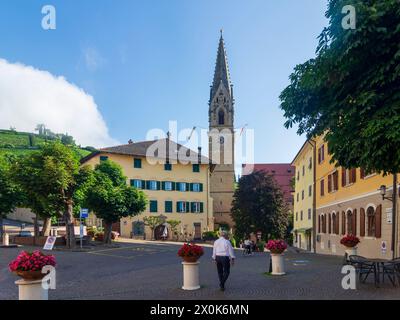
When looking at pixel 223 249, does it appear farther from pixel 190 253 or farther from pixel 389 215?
pixel 389 215

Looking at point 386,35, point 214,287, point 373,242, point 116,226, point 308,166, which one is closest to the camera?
point 386,35

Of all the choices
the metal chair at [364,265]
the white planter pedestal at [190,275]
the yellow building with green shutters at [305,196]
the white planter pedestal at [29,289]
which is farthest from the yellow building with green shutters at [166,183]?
the white planter pedestal at [29,289]

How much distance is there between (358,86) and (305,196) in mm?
38820

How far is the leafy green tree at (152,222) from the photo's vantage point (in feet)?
171

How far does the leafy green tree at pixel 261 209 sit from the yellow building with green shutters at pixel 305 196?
2411mm

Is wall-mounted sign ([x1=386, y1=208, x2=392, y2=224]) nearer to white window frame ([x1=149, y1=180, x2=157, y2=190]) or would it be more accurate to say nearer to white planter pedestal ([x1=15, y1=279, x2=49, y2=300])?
white planter pedestal ([x1=15, y1=279, x2=49, y2=300])

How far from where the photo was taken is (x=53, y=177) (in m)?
26.5

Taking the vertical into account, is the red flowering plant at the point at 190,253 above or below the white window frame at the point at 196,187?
below

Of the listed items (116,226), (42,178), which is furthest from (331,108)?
(116,226)

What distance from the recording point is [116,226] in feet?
172

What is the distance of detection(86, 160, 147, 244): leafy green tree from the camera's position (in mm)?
32375

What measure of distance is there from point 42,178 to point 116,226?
26550 mm

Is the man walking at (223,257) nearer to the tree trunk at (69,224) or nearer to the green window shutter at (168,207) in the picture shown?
the tree trunk at (69,224)

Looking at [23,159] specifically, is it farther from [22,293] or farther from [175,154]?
[175,154]
